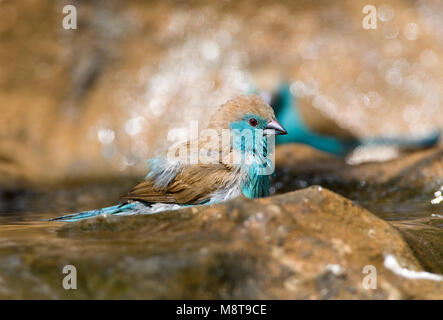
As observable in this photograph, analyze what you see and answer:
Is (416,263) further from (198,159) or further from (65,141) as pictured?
(65,141)

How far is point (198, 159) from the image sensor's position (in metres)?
3.29

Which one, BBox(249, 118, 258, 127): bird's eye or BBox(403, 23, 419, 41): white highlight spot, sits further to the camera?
BBox(403, 23, 419, 41): white highlight spot

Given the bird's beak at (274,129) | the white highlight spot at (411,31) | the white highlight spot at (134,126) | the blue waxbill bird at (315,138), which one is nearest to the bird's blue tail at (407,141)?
the blue waxbill bird at (315,138)

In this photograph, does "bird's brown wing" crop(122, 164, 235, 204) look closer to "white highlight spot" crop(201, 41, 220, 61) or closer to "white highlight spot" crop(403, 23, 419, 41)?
"white highlight spot" crop(201, 41, 220, 61)

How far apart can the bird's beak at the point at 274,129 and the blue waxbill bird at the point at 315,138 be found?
7.31 feet

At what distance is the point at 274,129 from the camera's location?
3361 mm

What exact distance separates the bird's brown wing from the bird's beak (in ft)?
1.30

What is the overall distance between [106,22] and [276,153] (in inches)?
103

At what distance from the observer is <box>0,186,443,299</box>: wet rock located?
1.93 m

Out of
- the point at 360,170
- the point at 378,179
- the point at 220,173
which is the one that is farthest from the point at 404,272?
the point at 360,170

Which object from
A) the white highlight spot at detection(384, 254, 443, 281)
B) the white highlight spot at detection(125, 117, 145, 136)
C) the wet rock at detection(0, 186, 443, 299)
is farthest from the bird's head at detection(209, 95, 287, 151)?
the white highlight spot at detection(125, 117, 145, 136)

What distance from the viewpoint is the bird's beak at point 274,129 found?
3.35 metres

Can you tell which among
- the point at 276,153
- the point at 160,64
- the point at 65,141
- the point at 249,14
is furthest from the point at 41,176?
the point at 249,14

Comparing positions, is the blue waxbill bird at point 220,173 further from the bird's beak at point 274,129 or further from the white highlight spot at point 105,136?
the white highlight spot at point 105,136
